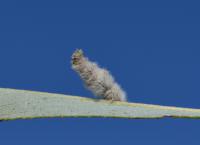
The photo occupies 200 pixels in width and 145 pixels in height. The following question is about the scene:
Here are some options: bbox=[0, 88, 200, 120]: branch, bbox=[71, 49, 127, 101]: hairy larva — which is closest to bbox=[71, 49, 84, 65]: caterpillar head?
bbox=[71, 49, 127, 101]: hairy larva

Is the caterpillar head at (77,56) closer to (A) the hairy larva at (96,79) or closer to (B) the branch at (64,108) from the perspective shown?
(A) the hairy larva at (96,79)

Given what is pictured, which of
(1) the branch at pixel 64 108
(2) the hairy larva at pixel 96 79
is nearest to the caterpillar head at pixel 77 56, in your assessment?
(2) the hairy larva at pixel 96 79

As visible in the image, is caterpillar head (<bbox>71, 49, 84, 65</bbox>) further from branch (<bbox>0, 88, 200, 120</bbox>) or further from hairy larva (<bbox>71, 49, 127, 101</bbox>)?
branch (<bbox>0, 88, 200, 120</bbox>)

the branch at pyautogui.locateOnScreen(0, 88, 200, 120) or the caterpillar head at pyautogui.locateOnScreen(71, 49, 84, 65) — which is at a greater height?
the caterpillar head at pyautogui.locateOnScreen(71, 49, 84, 65)

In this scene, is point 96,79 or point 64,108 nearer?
point 64,108

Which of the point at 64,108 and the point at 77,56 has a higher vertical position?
the point at 77,56

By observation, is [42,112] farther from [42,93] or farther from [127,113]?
[127,113]

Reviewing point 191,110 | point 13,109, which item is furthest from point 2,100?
point 191,110
